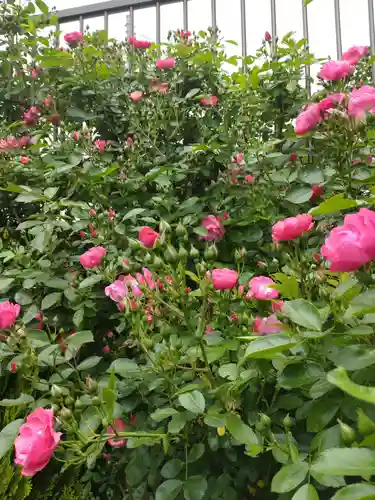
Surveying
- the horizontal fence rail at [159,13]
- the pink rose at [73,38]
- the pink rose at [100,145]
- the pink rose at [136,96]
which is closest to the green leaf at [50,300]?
the pink rose at [100,145]

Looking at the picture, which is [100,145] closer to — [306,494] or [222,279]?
[222,279]

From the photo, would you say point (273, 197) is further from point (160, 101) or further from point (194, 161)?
point (160, 101)

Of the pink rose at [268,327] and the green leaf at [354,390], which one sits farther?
the pink rose at [268,327]

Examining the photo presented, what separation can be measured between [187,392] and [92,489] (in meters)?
0.96

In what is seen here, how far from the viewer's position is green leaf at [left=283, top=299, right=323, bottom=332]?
25.2 inches

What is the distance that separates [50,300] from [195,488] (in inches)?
25.6

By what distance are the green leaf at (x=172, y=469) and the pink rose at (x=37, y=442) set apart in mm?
220

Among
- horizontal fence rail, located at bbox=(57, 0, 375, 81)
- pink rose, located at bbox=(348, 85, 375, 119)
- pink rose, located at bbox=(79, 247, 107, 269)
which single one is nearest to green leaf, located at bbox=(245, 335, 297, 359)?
pink rose, located at bbox=(348, 85, 375, 119)

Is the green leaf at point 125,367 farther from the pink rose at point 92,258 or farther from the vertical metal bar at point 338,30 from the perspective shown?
the vertical metal bar at point 338,30

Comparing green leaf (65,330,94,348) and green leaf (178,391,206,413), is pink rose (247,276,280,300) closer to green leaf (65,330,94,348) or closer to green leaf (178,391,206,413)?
green leaf (178,391,206,413)

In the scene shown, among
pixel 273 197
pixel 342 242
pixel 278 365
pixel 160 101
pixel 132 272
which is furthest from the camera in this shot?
pixel 160 101

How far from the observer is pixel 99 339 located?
1452mm

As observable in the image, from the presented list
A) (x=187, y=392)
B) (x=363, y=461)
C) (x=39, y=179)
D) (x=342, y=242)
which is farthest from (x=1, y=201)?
(x=363, y=461)

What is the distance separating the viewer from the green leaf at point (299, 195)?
1.16 m
